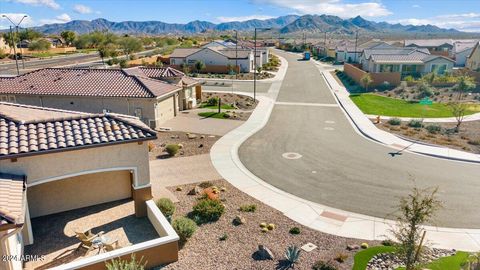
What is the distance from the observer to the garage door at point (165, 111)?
32575 mm

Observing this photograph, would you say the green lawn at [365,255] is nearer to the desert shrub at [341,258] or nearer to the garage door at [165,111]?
the desert shrub at [341,258]

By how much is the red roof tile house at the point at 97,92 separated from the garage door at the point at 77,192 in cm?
1383

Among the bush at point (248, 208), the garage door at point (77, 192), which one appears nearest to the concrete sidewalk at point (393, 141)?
the bush at point (248, 208)

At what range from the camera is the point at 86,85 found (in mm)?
32906

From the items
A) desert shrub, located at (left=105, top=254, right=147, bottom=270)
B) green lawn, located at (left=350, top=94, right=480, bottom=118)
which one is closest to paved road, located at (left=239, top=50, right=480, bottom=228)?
green lawn, located at (left=350, top=94, right=480, bottom=118)

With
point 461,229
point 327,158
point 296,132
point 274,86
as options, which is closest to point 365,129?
point 296,132

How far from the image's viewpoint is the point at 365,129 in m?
32.7

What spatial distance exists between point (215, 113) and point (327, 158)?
15701 millimetres

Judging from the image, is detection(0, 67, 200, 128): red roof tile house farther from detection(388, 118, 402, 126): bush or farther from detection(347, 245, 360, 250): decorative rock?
detection(347, 245, 360, 250): decorative rock

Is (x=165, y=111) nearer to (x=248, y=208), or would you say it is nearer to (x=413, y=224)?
(x=248, y=208)

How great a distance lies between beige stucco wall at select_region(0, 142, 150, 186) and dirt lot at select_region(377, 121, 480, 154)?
919 inches

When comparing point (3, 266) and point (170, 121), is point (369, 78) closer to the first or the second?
point (170, 121)

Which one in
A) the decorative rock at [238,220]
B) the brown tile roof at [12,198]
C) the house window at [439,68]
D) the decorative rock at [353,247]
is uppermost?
the house window at [439,68]

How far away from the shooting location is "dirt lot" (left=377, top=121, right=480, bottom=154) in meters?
28.3
